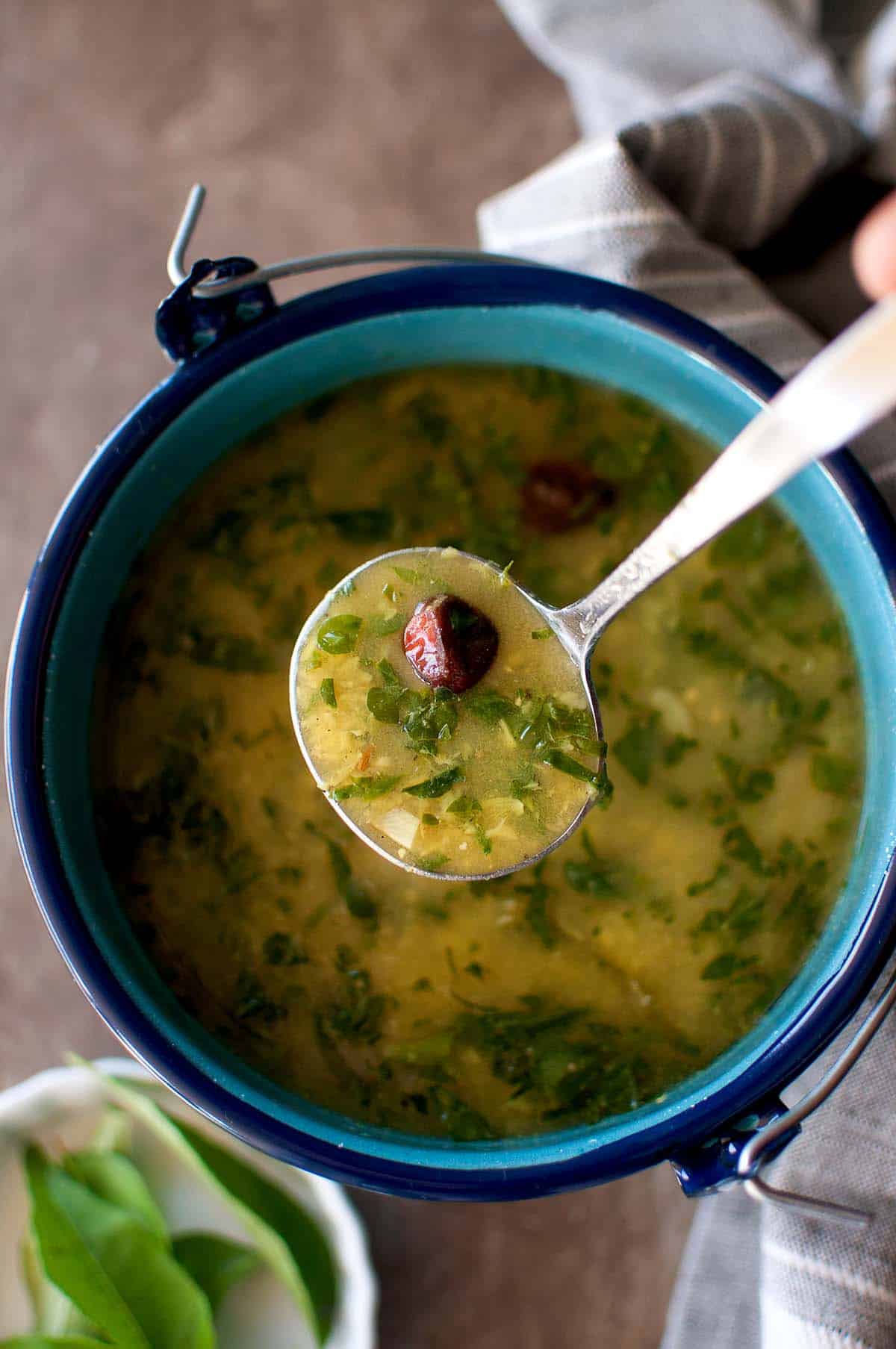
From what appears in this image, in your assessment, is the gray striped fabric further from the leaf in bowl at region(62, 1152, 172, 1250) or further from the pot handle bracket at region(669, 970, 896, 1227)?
the leaf in bowl at region(62, 1152, 172, 1250)

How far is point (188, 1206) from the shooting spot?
63.7 inches

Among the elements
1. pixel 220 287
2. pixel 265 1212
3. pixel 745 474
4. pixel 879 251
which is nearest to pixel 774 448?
pixel 745 474

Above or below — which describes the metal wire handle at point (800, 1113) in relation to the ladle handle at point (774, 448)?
below

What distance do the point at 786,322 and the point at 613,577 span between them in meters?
0.59

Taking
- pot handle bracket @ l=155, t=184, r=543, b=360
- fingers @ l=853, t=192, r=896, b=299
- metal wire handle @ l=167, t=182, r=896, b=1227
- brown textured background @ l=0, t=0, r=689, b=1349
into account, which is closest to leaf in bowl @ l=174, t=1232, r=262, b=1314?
brown textured background @ l=0, t=0, r=689, b=1349

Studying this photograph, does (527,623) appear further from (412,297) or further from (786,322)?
(786,322)

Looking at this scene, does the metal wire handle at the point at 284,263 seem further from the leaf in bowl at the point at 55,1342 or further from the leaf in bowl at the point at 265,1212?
the leaf in bowl at the point at 55,1342

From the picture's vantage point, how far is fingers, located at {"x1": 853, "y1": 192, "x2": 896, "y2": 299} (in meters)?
1.53

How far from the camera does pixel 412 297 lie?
1.33m

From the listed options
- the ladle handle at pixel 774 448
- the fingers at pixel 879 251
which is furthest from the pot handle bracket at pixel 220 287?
the fingers at pixel 879 251

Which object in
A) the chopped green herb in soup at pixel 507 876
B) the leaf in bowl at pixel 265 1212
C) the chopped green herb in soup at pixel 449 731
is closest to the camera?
the chopped green herb in soup at pixel 449 731

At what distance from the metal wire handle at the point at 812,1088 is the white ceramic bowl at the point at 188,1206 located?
593 millimetres

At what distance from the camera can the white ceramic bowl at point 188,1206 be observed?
1.55 meters

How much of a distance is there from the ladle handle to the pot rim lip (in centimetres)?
30
